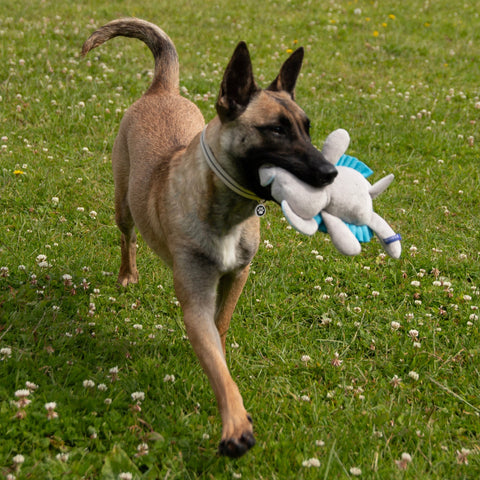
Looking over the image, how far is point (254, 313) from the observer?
5.04 metres

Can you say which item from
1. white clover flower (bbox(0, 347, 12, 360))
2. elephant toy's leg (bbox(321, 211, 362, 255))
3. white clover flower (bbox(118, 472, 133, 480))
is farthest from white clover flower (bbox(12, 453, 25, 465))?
elephant toy's leg (bbox(321, 211, 362, 255))

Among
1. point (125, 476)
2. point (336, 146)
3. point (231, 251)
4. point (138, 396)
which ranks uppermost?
point (336, 146)

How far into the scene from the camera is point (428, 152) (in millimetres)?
8195

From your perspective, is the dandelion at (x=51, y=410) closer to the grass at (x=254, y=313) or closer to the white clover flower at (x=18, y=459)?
the grass at (x=254, y=313)

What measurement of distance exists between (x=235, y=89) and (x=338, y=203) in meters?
0.88

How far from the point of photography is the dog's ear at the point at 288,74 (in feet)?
13.0

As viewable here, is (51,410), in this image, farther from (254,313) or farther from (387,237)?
(387,237)

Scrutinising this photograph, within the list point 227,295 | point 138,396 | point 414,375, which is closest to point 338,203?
point 227,295

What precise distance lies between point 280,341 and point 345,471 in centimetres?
157

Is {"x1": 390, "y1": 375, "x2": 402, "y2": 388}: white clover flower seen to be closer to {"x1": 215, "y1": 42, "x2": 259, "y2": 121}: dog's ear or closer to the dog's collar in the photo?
the dog's collar

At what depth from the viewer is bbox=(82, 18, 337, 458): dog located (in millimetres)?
3312

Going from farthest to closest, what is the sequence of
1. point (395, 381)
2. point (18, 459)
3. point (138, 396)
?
point (395, 381) < point (138, 396) < point (18, 459)

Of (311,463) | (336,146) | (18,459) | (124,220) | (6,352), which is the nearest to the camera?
(18,459)

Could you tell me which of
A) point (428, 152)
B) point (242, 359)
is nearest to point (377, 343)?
point (242, 359)
